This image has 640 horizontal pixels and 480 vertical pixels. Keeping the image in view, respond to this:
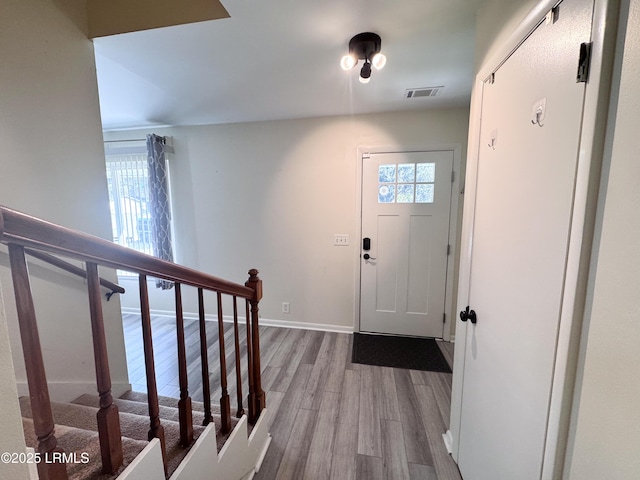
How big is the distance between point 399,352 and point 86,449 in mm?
2478

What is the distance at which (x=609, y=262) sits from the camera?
0.62m

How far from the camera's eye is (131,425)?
115 cm

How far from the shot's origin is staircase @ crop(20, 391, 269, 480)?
30.8 inches

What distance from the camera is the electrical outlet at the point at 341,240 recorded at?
3.03 metres

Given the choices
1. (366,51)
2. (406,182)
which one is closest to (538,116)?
(366,51)

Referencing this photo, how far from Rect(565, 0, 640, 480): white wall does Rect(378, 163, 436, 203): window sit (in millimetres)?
2217

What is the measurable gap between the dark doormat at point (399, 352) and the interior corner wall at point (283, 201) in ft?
1.14

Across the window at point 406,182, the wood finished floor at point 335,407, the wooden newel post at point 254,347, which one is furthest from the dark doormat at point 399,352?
the window at point 406,182

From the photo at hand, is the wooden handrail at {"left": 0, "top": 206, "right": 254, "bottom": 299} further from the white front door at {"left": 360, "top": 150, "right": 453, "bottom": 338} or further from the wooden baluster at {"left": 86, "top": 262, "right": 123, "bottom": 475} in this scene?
the white front door at {"left": 360, "top": 150, "right": 453, "bottom": 338}

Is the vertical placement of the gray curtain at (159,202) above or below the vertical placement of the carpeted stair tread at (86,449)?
above

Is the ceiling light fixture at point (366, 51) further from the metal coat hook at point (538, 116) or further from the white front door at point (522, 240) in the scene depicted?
the metal coat hook at point (538, 116)

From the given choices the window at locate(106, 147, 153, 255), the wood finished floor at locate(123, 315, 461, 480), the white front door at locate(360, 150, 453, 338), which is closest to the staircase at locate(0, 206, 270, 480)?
the wood finished floor at locate(123, 315, 461, 480)

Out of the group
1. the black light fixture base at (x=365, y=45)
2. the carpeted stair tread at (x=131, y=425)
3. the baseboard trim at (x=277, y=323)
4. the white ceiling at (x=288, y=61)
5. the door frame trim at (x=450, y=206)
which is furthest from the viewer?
the baseboard trim at (x=277, y=323)

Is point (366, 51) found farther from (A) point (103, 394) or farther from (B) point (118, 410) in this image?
(B) point (118, 410)
